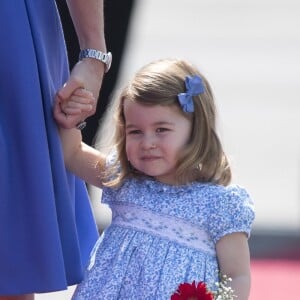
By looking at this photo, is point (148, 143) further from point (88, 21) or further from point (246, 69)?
point (246, 69)

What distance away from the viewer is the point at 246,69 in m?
8.98

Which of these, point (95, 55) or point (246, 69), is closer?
point (95, 55)

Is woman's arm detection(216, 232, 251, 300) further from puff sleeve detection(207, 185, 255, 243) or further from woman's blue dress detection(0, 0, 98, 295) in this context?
Answer: woman's blue dress detection(0, 0, 98, 295)

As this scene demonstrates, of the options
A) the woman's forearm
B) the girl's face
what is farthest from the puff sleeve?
the woman's forearm

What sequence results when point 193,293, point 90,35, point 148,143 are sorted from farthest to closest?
point 90,35 → point 148,143 → point 193,293

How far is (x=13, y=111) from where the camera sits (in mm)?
2789

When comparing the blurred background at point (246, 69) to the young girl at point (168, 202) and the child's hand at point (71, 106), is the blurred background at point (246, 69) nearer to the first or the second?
the young girl at point (168, 202)

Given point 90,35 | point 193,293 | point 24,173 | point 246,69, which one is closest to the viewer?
point 193,293

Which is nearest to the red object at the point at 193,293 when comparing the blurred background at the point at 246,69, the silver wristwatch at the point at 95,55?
the silver wristwatch at the point at 95,55

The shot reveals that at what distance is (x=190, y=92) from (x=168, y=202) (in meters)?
0.26

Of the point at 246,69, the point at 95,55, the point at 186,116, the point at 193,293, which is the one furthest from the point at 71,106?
the point at 246,69

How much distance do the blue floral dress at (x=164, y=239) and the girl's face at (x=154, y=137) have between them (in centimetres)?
6

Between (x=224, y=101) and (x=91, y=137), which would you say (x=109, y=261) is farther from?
(x=224, y=101)

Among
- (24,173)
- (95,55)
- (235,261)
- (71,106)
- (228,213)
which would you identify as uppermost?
(95,55)
